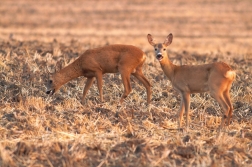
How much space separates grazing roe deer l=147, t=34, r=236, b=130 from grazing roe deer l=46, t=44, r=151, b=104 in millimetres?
1501

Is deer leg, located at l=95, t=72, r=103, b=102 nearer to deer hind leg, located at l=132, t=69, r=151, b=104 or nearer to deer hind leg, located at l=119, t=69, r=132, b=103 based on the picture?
deer hind leg, located at l=119, t=69, r=132, b=103

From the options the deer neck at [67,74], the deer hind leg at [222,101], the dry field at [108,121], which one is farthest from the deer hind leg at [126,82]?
the deer hind leg at [222,101]

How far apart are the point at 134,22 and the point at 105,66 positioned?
88.1ft

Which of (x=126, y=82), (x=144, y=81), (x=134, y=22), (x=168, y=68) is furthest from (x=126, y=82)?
(x=134, y=22)

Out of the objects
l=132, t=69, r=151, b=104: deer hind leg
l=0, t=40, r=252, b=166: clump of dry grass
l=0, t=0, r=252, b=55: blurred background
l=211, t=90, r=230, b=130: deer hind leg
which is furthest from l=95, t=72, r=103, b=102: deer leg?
l=0, t=0, r=252, b=55: blurred background

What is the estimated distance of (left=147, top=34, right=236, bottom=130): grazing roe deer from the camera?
11547 mm

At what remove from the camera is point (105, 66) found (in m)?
14.0

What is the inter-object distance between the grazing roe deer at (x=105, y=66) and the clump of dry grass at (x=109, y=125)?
0.31m

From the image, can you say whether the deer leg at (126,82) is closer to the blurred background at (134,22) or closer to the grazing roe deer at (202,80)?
the grazing roe deer at (202,80)

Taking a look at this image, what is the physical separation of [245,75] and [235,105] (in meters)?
3.16

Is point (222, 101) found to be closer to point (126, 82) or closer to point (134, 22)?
point (126, 82)

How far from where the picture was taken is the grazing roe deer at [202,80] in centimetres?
1155

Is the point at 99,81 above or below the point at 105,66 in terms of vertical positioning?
below

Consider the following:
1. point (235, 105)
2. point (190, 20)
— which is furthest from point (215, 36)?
point (235, 105)
